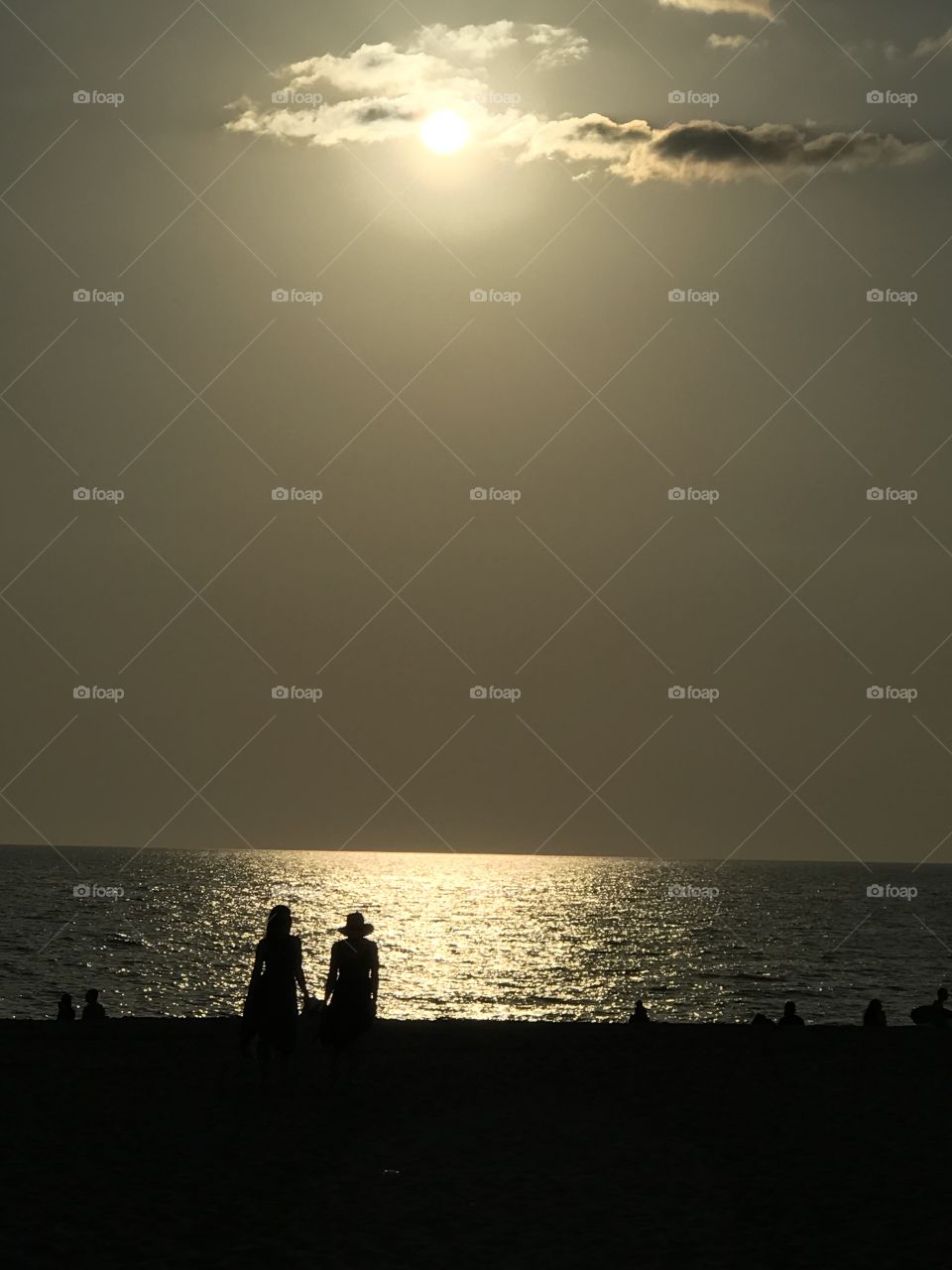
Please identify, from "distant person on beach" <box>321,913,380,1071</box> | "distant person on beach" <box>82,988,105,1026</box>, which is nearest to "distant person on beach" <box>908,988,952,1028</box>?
"distant person on beach" <box>82,988,105,1026</box>

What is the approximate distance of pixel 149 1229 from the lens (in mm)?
9250

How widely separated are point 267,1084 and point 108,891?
483 feet

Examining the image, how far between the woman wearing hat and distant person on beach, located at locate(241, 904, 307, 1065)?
0.35 meters

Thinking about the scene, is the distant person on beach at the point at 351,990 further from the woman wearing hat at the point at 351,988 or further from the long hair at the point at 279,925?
the long hair at the point at 279,925

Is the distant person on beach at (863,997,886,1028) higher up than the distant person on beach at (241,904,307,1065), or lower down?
higher up

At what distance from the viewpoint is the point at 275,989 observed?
53.1ft

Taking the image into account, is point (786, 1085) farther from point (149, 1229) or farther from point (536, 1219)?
point (149, 1229)

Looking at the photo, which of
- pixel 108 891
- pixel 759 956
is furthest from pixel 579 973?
pixel 108 891

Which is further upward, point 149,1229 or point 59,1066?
point 59,1066

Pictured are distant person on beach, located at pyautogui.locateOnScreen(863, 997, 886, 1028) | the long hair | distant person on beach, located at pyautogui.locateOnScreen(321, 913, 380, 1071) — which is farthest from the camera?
distant person on beach, located at pyautogui.locateOnScreen(863, 997, 886, 1028)

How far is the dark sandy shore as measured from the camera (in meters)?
9.08

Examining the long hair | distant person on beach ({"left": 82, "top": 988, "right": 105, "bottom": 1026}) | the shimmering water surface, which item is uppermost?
the shimmering water surface

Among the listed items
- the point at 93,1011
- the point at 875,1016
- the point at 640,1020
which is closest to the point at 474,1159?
the point at 93,1011

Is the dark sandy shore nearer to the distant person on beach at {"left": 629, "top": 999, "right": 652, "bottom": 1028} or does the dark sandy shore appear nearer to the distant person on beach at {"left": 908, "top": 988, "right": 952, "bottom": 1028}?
the distant person on beach at {"left": 629, "top": 999, "right": 652, "bottom": 1028}
